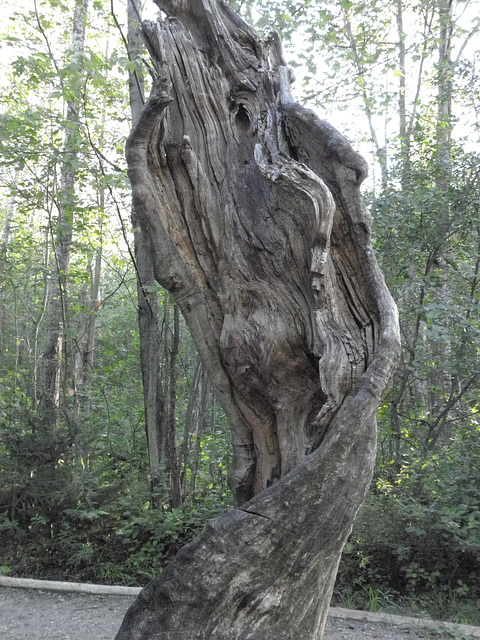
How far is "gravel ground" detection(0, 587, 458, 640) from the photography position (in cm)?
450

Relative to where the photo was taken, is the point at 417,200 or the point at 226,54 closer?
the point at 226,54

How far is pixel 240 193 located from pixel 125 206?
5235 millimetres

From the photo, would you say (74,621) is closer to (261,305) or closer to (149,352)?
(149,352)

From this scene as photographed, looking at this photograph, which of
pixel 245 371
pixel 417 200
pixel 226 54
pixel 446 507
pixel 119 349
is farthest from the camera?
pixel 119 349

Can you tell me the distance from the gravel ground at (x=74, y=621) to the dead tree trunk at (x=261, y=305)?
8.15 ft

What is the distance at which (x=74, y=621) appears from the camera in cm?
486

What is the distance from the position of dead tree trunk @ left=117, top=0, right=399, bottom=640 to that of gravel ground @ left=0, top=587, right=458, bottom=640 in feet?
8.15

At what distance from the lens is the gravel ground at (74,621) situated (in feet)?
14.8

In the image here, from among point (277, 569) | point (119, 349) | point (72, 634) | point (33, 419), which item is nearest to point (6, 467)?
point (33, 419)

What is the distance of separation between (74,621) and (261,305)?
3.81 m

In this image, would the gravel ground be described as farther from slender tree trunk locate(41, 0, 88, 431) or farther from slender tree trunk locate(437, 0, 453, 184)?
slender tree trunk locate(437, 0, 453, 184)

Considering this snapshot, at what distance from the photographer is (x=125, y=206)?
26.3 feet

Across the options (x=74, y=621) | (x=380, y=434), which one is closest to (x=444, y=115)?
(x=380, y=434)

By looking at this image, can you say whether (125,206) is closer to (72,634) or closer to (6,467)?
(6,467)
